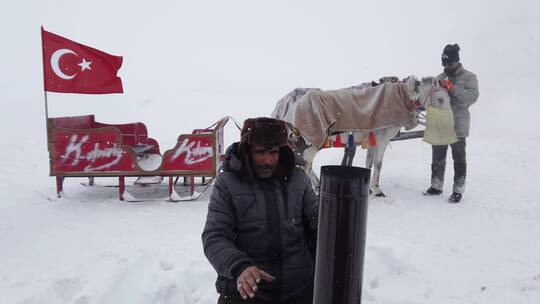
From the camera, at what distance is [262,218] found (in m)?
2.17

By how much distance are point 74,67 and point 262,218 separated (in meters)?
5.09

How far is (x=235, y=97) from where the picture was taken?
25031mm

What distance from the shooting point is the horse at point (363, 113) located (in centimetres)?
572

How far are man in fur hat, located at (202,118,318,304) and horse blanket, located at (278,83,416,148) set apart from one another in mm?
3515

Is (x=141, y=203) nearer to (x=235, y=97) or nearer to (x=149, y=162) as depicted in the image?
(x=149, y=162)

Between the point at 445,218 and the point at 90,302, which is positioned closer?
the point at 90,302

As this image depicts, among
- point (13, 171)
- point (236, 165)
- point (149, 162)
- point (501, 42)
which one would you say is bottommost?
point (13, 171)

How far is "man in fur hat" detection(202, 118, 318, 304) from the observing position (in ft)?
6.94

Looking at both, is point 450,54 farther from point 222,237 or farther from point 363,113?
point 222,237

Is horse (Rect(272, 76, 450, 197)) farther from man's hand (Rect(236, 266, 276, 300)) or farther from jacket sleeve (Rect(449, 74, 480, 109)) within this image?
man's hand (Rect(236, 266, 276, 300))

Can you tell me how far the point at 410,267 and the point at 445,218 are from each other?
6.07 feet

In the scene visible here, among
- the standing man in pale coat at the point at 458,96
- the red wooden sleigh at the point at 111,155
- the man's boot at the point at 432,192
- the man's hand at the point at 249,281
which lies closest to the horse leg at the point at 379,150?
the man's boot at the point at 432,192

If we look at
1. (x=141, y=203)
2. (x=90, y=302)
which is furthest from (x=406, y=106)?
(x=90, y=302)

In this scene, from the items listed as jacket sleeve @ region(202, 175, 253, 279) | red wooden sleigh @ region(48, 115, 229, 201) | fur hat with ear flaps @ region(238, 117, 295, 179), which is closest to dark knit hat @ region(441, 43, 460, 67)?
red wooden sleigh @ region(48, 115, 229, 201)
